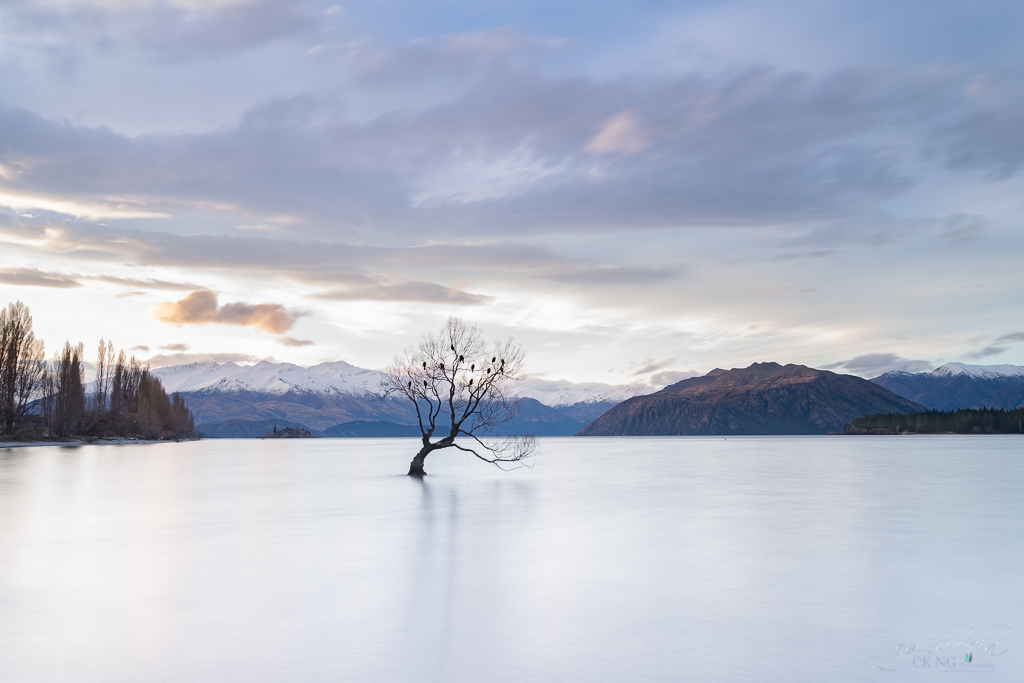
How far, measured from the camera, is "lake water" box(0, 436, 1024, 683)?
27.6ft

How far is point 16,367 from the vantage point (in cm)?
9338

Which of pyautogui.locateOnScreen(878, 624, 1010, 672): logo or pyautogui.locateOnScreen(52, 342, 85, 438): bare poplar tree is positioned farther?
pyautogui.locateOnScreen(52, 342, 85, 438): bare poplar tree

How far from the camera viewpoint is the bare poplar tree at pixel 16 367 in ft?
→ 301

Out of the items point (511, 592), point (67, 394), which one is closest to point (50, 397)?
point (67, 394)

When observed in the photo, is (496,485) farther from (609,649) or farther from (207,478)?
(609,649)

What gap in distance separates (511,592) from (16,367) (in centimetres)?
10383

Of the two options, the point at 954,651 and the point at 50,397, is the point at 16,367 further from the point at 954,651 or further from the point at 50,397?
the point at 954,651

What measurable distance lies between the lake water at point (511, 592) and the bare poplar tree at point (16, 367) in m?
79.6

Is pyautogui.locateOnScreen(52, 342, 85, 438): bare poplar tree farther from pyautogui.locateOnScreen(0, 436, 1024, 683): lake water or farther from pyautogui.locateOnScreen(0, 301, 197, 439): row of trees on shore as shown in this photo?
pyautogui.locateOnScreen(0, 436, 1024, 683): lake water

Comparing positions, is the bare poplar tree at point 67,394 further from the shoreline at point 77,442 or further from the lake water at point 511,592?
the lake water at point 511,592

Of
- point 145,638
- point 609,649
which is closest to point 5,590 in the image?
point 145,638

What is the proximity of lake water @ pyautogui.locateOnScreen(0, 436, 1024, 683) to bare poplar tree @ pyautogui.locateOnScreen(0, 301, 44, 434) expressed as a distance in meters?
79.6

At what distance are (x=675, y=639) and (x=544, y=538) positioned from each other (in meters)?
9.66

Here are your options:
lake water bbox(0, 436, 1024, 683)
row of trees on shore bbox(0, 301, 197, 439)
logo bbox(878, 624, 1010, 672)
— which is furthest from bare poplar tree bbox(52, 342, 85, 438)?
logo bbox(878, 624, 1010, 672)
